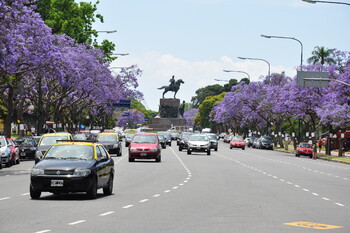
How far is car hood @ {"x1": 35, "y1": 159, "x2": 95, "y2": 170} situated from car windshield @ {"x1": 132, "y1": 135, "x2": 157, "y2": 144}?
2339 cm

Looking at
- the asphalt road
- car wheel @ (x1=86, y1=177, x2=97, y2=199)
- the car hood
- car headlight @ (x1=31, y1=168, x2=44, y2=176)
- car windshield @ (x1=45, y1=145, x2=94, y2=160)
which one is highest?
car windshield @ (x1=45, y1=145, x2=94, y2=160)

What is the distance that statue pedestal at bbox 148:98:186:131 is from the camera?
127000 millimetres

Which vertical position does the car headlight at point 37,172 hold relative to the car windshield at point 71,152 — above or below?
below

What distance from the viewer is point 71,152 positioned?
1795 centimetres

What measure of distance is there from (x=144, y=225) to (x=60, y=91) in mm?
58348

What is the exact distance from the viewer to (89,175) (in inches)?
658

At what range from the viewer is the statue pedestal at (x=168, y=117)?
127 meters

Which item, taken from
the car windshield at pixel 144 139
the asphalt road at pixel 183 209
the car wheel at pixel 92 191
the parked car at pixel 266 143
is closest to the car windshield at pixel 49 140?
the car windshield at pixel 144 139

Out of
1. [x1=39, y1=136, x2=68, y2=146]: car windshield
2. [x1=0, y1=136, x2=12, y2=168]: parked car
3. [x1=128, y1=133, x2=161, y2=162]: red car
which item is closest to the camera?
[x1=0, y1=136, x2=12, y2=168]: parked car

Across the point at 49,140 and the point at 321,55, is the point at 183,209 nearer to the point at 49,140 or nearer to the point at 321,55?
the point at 49,140

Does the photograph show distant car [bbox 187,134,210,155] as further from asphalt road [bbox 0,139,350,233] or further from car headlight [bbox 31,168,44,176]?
car headlight [bbox 31,168,44,176]

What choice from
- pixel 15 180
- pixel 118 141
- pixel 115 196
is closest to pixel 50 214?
pixel 115 196

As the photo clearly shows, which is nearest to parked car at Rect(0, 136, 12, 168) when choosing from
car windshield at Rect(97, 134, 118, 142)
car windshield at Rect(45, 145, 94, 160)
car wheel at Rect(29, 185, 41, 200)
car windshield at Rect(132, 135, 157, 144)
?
car windshield at Rect(132, 135, 157, 144)

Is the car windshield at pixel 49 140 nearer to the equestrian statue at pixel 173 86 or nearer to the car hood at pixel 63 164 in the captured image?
the car hood at pixel 63 164
